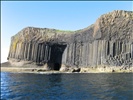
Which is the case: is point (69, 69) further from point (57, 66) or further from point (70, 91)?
point (70, 91)

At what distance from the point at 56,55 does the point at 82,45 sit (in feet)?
58.8

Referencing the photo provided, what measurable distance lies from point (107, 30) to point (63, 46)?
31.8 metres

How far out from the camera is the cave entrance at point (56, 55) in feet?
426

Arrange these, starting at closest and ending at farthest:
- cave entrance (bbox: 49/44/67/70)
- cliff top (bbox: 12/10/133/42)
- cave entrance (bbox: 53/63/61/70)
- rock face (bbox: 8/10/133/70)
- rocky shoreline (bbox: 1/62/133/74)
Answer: rocky shoreline (bbox: 1/62/133/74) < rock face (bbox: 8/10/133/70) < cliff top (bbox: 12/10/133/42) < cave entrance (bbox: 49/44/67/70) < cave entrance (bbox: 53/63/61/70)

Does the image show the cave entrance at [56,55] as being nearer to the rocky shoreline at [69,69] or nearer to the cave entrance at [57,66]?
the cave entrance at [57,66]

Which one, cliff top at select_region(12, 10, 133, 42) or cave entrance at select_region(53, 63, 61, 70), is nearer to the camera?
cliff top at select_region(12, 10, 133, 42)

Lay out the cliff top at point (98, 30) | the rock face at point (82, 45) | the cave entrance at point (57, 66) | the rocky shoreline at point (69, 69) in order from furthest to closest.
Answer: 1. the cave entrance at point (57, 66)
2. the cliff top at point (98, 30)
3. the rock face at point (82, 45)
4. the rocky shoreline at point (69, 69)

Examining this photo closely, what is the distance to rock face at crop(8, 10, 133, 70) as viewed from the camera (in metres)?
99.3

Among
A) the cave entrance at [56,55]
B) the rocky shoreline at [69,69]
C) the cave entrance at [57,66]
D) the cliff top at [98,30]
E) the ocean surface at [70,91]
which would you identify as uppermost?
the cliff top at [98,30]

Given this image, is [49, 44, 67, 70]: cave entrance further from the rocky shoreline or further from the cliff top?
the rocky shoreline

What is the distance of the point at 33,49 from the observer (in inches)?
5015

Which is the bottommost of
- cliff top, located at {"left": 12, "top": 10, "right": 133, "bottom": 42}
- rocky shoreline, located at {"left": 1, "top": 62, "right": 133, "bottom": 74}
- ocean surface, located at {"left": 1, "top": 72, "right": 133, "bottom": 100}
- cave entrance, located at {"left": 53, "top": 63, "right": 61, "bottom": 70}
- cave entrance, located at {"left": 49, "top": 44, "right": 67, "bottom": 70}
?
ocean surface, located at {"left": 1, "top": 72, "right": 133, "bottom": 100}

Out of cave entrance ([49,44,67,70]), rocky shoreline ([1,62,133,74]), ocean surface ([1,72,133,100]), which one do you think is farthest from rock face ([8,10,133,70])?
ocean surface ([1,72,133,100])

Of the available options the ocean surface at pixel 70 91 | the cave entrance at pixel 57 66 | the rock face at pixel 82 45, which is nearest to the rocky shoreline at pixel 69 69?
the rock face at pixel 82 45
